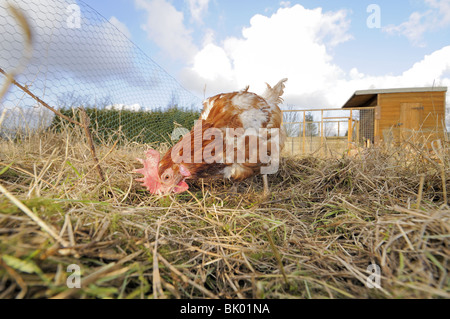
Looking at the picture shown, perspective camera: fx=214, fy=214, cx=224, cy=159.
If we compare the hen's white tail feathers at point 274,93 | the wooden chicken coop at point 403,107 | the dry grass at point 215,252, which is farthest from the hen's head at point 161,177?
the wooden chicken coop at point 403,107

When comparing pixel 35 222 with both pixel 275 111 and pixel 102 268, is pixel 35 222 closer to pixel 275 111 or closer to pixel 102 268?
pixel 102 268

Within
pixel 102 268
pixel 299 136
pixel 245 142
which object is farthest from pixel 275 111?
pixel 299 136

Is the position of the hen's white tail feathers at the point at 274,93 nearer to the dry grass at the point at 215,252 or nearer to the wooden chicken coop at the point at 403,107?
the dry grass at the point at 215,252

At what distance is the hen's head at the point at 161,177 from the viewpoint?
146 centimetres

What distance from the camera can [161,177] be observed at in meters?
1.49

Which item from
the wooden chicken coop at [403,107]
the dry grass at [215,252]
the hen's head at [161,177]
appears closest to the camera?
the dry grass at [215,252]

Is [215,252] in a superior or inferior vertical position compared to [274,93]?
inferior

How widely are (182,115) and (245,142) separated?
529cm

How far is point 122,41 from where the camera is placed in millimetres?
5062

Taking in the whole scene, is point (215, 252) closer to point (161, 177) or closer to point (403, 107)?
point (161, 177)

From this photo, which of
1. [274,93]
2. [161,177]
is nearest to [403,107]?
[274,93]

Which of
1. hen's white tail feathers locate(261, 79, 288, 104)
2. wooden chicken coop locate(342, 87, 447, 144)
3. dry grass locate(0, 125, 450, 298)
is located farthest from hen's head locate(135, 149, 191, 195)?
wooden chicken coop locate(342, 87, 447, 144)

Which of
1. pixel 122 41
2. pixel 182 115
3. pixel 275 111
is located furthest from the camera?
pixel 182 115

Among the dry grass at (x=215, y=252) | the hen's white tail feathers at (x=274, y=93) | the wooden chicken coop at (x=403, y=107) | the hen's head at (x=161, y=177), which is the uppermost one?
the wooden chicken coop at (x=403, y=107)
